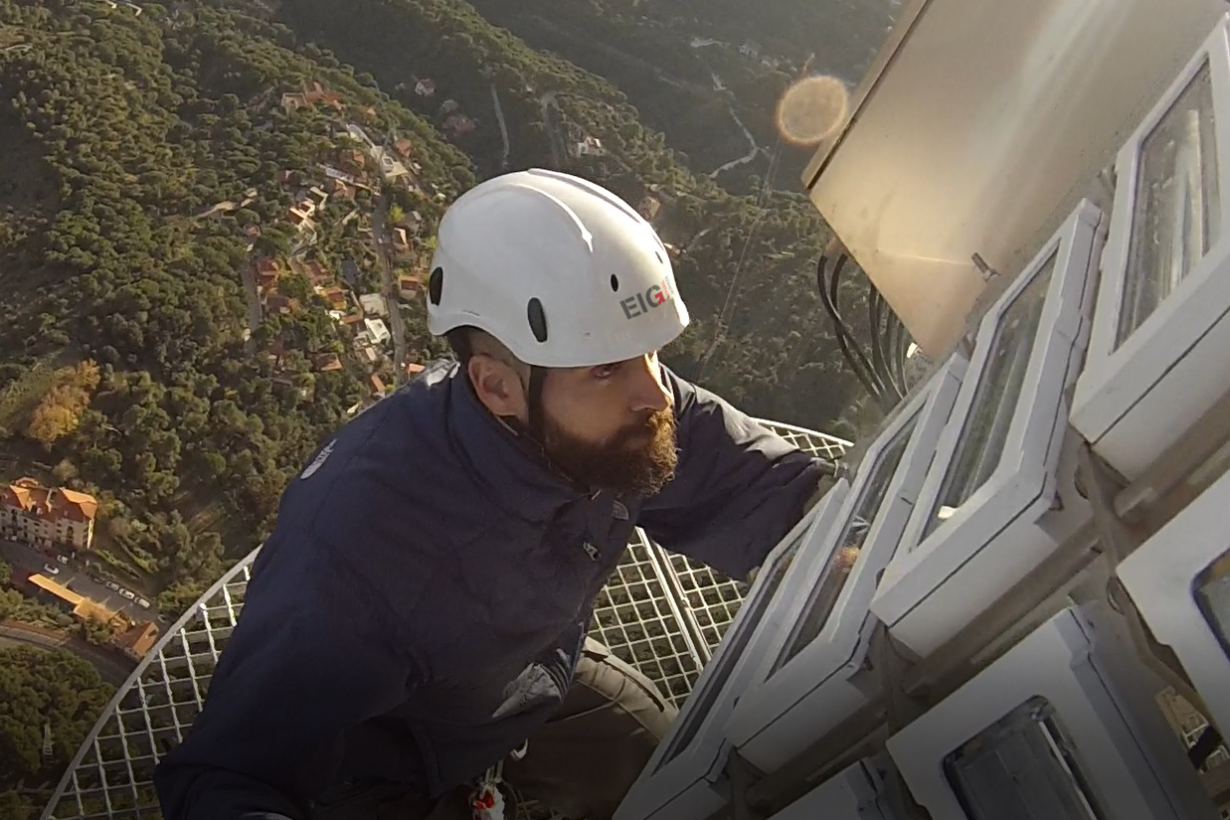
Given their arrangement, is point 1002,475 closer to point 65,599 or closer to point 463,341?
point 463,341

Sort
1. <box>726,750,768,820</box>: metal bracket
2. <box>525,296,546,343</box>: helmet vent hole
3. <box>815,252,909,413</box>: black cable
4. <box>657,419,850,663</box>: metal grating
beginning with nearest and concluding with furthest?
<box>726,750,768,820</box>: metal bracket < <box>525,296,546,343</box>: helmet vent hole < <box>815,252,909,413</box>: black cable < <box>657,419,850,663</box>: metal grating

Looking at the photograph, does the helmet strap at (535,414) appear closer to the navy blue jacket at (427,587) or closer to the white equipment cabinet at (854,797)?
the navy blue jacket at (427,587)

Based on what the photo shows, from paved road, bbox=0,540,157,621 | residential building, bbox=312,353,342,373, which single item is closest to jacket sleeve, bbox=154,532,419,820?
paved road, bbox=0,540,157,621

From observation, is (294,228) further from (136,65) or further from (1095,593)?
(1095,593)

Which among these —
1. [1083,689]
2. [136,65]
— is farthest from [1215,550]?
[136,65]

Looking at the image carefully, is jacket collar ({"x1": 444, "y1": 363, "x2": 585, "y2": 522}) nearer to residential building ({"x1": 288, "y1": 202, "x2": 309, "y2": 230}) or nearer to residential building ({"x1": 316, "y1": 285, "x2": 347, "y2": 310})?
residential building ({"x1": 316, "y1": 285, "x2": 347, "y2": 310})

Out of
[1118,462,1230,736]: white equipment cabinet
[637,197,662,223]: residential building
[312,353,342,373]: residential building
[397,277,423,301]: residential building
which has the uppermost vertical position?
[1118,462,1230,736]: white equipment cabinet
